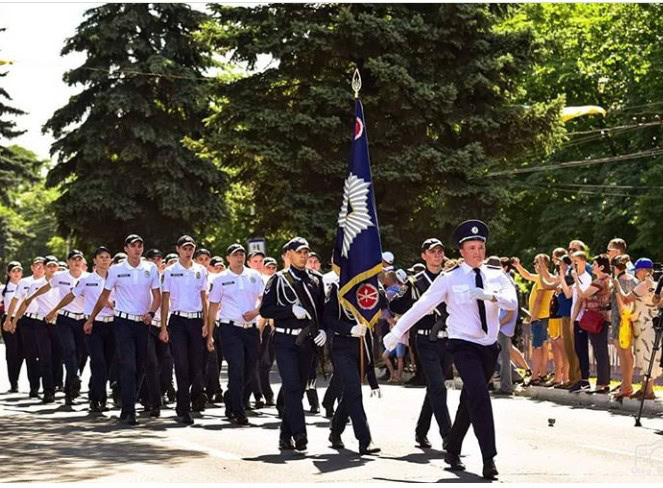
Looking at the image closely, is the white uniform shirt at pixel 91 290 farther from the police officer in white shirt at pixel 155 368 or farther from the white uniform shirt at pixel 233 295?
the white uniform shirt at pixel 233 295

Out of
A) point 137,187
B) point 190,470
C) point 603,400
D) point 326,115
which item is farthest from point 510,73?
point 190,470

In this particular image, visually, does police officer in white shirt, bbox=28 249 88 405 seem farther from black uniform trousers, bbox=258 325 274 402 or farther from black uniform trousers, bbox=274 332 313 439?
black uniform trousers, bbox=274 332 313 439

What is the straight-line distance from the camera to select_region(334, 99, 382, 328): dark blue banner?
12.6m

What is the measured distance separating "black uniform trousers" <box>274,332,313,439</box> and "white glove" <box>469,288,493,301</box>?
8.66 ft

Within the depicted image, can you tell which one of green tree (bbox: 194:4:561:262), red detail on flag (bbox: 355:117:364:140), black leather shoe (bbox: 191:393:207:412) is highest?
green tree (bbox: 194:4:561:262)

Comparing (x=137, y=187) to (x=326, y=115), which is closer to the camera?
(x=326, y=115)

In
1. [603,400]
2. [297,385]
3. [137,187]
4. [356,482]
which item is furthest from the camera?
[137,187]

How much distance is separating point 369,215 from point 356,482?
3.52 m

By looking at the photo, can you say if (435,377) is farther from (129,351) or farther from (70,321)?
(70,321)

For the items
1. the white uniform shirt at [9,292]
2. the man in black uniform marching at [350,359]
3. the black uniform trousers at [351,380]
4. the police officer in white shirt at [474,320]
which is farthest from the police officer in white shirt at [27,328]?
the police officer in white shirt at [474,320]

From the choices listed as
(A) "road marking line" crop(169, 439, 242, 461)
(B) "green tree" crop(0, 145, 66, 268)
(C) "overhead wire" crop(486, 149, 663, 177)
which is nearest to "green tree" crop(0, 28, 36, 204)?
(B) "green tree" crop(0, 145, 66, 268)

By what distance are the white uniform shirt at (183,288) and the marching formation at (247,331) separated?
0.02 metres

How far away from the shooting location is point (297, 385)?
12773mm

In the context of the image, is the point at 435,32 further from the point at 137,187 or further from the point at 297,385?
the point at 297,385
